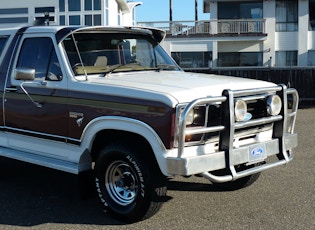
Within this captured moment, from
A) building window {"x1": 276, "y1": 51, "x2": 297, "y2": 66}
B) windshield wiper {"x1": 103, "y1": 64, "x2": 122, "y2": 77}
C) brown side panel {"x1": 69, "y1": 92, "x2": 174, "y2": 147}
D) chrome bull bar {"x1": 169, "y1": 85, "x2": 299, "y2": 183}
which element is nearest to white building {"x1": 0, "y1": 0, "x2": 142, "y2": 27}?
building window {"x1": 276, "y1": 51, "x2": 297, "y2": 66}

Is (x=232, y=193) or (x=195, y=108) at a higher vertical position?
(x=195, y=108)

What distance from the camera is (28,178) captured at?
6.88 m

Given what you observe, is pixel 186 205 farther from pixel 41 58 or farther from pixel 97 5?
pixel 97 5

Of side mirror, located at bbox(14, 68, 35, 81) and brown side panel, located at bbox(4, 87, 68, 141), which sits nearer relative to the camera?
brown side panel, located at bbox(4, 87, 68, 141)

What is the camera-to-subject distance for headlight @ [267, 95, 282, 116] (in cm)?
497

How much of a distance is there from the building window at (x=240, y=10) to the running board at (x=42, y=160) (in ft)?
85.6

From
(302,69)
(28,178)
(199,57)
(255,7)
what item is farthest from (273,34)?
(28,178)

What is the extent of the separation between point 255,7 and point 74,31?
86.8 ft

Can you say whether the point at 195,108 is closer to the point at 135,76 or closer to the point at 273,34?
the point at 135,76

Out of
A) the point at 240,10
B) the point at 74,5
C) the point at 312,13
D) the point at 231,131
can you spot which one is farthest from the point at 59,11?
the point at 231,131

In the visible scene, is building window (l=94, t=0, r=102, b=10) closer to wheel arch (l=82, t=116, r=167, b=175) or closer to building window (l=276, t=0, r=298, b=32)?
building window (l=276, t=0, r=298, b=32)

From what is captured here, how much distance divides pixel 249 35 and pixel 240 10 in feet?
6.16

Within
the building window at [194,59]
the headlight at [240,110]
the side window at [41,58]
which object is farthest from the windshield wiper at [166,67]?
the building window at [194,59]

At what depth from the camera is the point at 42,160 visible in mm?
5520
